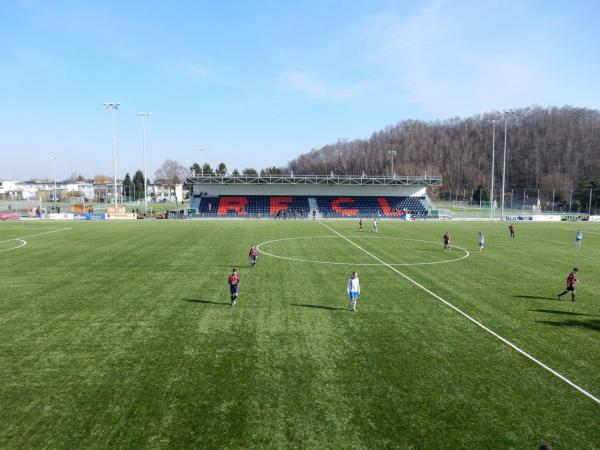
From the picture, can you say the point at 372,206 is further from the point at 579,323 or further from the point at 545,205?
the point at 579,323

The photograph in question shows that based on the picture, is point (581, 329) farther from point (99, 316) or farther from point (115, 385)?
point (99, 316)

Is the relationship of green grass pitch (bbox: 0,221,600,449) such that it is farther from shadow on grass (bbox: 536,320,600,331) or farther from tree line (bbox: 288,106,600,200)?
tree line (bbox: 288,106,600,200)

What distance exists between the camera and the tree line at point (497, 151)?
11875 centimetres

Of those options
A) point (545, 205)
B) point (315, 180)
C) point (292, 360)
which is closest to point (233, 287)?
point (292, 360)

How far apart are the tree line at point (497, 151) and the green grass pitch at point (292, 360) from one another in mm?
93209

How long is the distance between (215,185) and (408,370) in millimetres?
68542

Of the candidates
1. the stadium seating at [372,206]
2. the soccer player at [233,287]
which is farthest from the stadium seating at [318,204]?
the soccer player at [233,287]

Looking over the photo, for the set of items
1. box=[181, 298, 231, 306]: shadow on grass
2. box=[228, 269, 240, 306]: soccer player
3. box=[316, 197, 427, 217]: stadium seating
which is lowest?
box=[181, 298, 231, 306]: shadow on grass

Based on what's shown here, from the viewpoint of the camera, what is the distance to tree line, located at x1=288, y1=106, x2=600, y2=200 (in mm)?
118750

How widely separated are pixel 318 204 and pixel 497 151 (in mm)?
89127

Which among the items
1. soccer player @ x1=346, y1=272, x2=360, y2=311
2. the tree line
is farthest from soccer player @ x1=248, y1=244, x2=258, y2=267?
the tree line

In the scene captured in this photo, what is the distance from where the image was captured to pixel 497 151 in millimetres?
135000

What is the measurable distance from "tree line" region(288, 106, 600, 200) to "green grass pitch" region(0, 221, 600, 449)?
93209 millimetres

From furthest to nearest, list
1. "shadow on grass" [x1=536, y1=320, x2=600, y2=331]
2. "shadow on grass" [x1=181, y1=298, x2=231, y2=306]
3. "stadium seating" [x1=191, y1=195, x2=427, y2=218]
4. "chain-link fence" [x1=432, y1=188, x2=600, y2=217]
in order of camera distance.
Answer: "chain-link fence" [x1=432, y1=188, x2=600, y2=217] → "stadium seating" [x1=191, y1=195, x2=427, y2=218] → "shadow on grass" [x1=181, y1=298, x2=231, y2=306] → "shadow on grass" [x1=536, y1=320, x2=600, y2=331]
